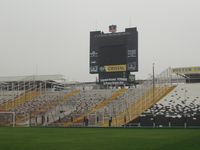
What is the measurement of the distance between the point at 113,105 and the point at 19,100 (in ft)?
55.3

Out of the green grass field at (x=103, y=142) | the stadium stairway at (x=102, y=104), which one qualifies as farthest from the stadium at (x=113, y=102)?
the green grass field at (x=103, y=142)

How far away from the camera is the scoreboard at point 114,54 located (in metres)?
51.6

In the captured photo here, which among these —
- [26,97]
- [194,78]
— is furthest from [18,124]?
[194,78]

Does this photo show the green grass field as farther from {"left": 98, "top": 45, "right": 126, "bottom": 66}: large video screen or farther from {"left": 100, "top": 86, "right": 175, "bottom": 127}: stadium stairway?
{"left": 98, "top": 45, "right": 126, "bottom": 66}: large video screen

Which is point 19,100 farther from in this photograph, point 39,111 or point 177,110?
point 177,110

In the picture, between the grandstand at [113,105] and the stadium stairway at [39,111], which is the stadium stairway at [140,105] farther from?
the stadium stairway at [39,111]

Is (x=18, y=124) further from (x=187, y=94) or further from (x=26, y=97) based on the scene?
(x=187, y=94)

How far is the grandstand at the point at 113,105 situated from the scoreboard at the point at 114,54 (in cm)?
456

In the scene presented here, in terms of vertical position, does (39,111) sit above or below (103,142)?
above

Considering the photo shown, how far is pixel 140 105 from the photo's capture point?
5409 cm

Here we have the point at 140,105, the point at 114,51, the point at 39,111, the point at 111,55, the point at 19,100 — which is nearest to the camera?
the point at 114,51

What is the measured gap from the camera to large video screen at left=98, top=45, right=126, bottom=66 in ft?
172

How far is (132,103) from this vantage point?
181 ft

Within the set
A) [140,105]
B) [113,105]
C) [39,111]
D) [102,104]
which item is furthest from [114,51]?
[39,111]
